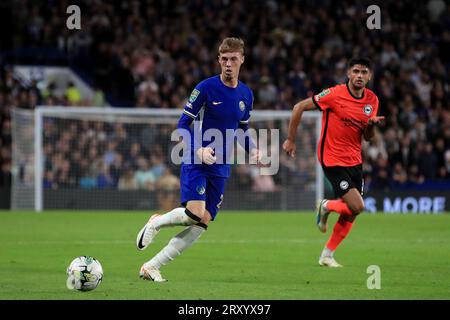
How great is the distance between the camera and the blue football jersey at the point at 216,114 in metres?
9.43

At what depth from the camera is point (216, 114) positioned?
955cm

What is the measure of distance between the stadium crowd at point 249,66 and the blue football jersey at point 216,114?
13.1 m

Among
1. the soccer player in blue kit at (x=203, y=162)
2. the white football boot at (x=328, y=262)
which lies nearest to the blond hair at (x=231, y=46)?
the soccer player in blue kit at (x=203, y=162)

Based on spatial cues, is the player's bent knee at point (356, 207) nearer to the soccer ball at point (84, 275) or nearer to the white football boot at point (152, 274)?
the white football boot at point (152, 274)

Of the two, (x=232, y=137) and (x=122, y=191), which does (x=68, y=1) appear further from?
(x=232, y=137)

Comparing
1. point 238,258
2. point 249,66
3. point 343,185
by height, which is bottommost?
point 238,258

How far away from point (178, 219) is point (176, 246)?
26 centimetres

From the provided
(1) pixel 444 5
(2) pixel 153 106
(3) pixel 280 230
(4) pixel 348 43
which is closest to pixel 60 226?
(3) pixel 280 230

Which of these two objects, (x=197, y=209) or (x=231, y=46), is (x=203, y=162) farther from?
(x=231, y=46)

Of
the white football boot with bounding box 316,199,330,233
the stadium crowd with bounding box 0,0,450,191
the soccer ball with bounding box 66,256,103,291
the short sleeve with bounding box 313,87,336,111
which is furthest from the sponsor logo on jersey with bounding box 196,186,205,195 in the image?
the stadium crowd with bounding box 0,0,450,191

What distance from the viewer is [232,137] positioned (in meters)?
9.70

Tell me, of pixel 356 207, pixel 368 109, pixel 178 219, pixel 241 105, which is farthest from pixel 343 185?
pixel 178 219
